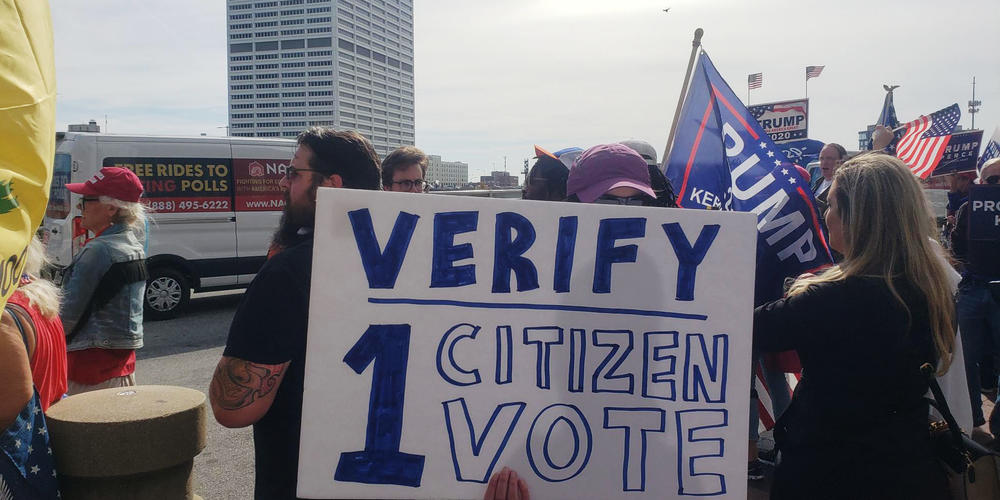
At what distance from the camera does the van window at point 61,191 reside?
25.3 feet

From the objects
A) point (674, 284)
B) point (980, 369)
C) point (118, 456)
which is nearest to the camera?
point (674, 284)

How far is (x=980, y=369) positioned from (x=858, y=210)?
399cm

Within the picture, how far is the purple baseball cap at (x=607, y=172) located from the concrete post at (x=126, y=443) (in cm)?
162

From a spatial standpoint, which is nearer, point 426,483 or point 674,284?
point 426,483

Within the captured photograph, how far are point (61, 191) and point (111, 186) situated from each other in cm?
562

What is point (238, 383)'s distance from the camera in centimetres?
160

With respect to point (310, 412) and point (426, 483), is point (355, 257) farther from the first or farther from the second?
point (426, 483)

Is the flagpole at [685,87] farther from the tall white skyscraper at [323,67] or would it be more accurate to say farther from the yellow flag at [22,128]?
the tall white skyscraper at [323,67]

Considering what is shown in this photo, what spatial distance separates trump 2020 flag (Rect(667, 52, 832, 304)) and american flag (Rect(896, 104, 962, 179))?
19.2ft

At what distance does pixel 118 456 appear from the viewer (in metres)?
2.17

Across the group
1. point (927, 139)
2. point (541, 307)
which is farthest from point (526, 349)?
point (927, 139)

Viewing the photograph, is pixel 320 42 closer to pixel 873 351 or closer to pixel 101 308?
pixel 101 308

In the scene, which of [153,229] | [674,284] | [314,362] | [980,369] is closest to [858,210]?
[674,284]

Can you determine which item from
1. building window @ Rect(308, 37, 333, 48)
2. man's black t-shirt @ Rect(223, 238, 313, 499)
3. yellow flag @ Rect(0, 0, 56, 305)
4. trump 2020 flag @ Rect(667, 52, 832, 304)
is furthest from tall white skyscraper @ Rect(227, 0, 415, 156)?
yellow flag @ Rect(0, 0, 56, 305)
